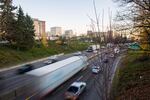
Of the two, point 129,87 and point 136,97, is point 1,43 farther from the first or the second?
point 136,97

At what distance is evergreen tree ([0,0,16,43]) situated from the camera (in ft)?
157

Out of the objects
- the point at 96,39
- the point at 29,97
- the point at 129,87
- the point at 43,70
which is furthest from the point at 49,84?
the point at 96,39

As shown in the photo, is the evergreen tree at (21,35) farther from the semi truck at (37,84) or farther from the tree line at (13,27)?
the semi truck at (37,84)

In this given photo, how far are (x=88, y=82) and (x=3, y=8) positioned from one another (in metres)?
30.2

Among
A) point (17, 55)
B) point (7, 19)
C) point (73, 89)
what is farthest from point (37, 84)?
point (7, 19)

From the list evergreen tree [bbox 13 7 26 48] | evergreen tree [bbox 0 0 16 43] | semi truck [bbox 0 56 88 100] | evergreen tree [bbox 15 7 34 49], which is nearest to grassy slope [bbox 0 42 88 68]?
evergreen tree [bbox 15 7 34 49]

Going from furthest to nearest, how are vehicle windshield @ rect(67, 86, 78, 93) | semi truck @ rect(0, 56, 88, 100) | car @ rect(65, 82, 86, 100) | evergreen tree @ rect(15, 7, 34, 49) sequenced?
evergreen tree @ rect(15, 7, 34, 49), vehicle windshield @ rect(67, 86, 78, 93), car @ rect(65, 82, 86, 100), semi truck @ rect(0, 56, 88, 100)

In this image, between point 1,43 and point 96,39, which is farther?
point 1,43

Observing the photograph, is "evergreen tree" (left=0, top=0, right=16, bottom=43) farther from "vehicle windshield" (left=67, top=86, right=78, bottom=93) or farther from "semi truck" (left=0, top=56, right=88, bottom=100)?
"vehicle windshield" (left=67, top=86, right=78, bottom=93)

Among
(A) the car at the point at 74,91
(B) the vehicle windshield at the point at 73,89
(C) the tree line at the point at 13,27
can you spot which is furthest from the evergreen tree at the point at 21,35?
(B) the vehicle windshield at the point at 73,89

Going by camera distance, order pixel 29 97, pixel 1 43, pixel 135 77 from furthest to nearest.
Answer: pixel 1 43, pixel 135 77, pixel 29 97

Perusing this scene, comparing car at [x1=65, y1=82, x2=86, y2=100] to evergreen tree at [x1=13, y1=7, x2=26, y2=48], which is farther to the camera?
evergreen tree at [x1=13, y1=7, x2=26, y2=48]

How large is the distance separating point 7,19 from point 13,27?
7.23 ft

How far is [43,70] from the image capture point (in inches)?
821
